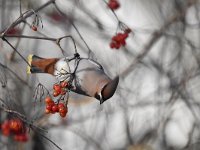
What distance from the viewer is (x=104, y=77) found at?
2264mm

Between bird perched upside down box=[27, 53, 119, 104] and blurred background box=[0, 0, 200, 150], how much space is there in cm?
169

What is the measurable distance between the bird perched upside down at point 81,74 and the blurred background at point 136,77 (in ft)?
5.55

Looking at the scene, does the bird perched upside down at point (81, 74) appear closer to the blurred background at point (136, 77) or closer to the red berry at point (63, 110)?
the red berry at point (63, 110)

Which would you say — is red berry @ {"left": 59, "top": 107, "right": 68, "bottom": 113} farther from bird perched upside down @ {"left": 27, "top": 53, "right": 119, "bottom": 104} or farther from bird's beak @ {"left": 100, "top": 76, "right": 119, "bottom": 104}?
bird's beak @ {"left": 100, "top": 76, "right": 119, "bottom": 104}

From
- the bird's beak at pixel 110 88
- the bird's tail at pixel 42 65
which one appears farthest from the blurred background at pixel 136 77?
the bird's beak at pixel 110 88

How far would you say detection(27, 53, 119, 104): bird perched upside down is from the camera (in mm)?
2182

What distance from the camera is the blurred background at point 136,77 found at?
172 inches

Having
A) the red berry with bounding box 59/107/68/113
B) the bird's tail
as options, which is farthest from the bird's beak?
the bird's tail

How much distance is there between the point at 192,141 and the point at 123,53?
89 centimetres

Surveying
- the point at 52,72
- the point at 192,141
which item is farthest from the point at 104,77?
the point at 192,141

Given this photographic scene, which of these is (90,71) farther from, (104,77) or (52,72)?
(52,72)

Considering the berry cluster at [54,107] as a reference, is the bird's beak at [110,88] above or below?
above

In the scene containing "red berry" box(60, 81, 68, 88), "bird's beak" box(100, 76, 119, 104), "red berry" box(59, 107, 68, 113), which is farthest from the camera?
"red berry" box(59, 107, 68, 113)

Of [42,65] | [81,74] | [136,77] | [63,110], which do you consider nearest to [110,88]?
[81,74]
